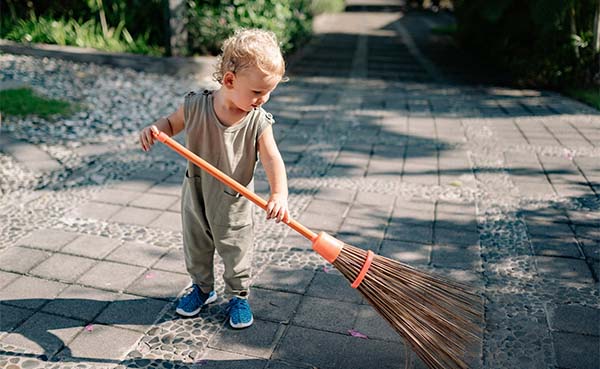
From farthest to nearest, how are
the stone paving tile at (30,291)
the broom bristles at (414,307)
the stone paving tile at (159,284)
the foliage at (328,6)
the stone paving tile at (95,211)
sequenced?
the foliage at (328,6) < the stone paving tile at (95,211) < the stone paving tile at (159,284) < the stone paving tile at (30,291) < the broom bristles at (414,307)

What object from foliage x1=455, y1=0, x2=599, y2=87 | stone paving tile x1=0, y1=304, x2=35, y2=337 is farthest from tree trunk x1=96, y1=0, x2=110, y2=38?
stone paving tile x1=0, y1=304, x2=35, y2=337

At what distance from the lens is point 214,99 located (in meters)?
2.32

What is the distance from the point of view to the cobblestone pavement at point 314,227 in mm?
2445

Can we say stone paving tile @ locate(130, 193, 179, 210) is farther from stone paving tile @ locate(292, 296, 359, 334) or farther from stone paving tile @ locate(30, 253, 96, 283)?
stone paving tile @ locate(292, 296, 359, 334)

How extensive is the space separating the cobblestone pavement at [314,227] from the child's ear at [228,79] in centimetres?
114

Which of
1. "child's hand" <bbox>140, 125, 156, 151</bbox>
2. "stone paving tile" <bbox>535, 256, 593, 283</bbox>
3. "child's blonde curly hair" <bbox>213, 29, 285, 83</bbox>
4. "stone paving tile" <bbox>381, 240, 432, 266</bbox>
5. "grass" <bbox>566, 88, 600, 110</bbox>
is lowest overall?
"stone paving tile" <bbox>535, 256, 593, 283</bbox>

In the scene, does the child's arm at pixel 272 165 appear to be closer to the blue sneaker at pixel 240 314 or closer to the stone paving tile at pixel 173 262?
the blue sneaker at pixel 240 314

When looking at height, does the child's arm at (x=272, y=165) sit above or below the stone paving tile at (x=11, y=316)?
above

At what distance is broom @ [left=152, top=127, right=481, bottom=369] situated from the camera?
7.16ft

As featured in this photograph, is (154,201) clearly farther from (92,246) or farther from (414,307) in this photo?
(414,307)

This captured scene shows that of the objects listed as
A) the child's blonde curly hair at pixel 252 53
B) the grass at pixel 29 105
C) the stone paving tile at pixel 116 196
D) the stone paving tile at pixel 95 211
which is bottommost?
the stone paving tile at pixel 95 211

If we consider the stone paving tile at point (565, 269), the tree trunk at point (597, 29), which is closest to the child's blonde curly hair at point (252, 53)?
the stone paving tile at point (565, 269)

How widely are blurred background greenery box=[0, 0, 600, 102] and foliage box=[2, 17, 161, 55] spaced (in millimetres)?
13

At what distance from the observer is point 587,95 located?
6.93 meters
